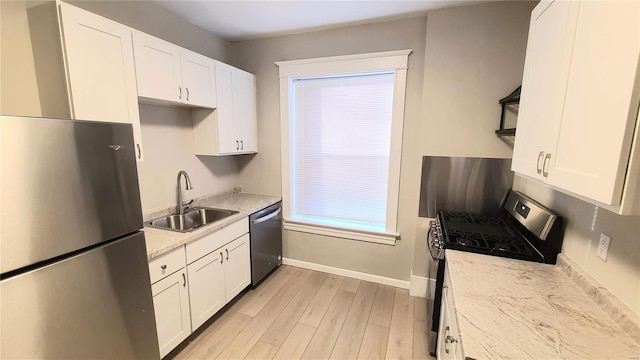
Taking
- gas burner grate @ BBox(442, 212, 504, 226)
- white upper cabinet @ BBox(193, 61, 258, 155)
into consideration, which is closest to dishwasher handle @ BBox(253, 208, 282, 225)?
white upper cabinet @ BBox(193, 61, 258, 155)

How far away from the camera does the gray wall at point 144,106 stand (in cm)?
146

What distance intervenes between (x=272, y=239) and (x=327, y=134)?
4.46 feet

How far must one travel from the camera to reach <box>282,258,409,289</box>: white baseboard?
9.41ft

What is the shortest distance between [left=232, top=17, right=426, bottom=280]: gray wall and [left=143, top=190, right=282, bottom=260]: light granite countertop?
265mm

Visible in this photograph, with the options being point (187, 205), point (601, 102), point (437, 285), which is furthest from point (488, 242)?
point (187, 205)

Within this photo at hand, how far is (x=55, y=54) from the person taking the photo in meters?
1.48

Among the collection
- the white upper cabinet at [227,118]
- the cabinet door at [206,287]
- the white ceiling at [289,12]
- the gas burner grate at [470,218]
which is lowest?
the cabinet door at [206,287]

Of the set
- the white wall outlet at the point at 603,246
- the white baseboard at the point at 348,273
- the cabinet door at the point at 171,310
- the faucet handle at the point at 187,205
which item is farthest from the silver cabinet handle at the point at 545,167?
the faucet handle at the point at 187,205

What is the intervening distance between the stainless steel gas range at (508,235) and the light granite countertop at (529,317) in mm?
123

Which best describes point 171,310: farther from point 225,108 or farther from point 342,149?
point 342,149

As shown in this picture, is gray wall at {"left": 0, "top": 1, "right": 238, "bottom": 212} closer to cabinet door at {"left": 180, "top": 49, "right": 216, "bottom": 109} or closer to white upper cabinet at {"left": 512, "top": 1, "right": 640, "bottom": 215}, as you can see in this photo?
cabinet door at {"left": 180, "top": 49, "right": 216, "bottom": 109}

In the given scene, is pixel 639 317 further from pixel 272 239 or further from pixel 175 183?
pixel 175 183

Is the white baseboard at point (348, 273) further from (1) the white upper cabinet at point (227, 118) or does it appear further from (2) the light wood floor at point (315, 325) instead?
(1) the white upper cabinet at point (227, 118)

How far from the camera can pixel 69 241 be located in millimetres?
1105
